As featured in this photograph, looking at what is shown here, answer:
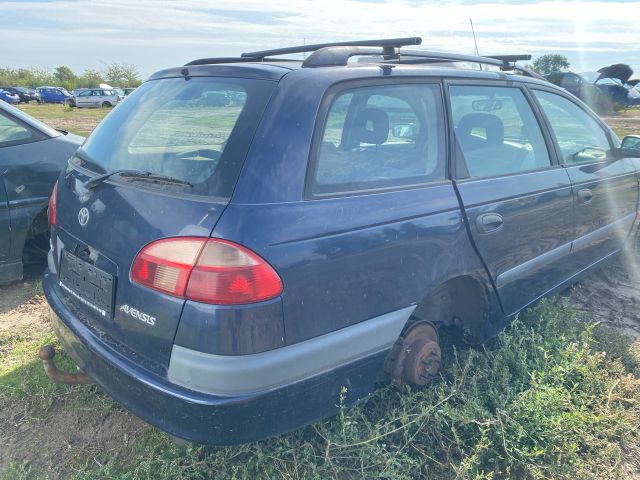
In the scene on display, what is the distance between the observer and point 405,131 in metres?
2.45

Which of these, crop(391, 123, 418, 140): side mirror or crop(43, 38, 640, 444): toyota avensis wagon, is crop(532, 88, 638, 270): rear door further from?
crop(391, 123, 418, 140): side mirror

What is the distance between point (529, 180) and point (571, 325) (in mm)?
1018

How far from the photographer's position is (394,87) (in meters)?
2.34

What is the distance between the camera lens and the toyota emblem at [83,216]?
2.15 m

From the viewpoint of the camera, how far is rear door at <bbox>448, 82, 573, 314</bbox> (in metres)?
2.53

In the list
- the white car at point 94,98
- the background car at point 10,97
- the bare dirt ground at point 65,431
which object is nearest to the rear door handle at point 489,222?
the bare dirt ground at point 65,431

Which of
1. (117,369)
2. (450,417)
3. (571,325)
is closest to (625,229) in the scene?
(571,325)

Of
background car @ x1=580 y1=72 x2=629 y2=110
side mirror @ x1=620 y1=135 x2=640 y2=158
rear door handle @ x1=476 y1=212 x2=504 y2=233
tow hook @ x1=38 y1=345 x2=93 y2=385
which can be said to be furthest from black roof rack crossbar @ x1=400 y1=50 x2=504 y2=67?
background car @ x1=580 y1=72 x2=629 y2=110

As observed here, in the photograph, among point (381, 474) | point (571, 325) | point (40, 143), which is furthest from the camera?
point (40, 143)

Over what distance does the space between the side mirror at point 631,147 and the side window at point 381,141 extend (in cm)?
210

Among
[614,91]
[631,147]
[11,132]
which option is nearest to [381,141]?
[631,147]

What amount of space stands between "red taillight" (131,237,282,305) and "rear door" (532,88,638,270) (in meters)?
2.33

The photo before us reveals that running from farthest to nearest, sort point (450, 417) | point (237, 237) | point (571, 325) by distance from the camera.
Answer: point (571, 325) → point (450, 417) → point (237, 237)

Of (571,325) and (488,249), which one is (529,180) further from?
(571,325)
